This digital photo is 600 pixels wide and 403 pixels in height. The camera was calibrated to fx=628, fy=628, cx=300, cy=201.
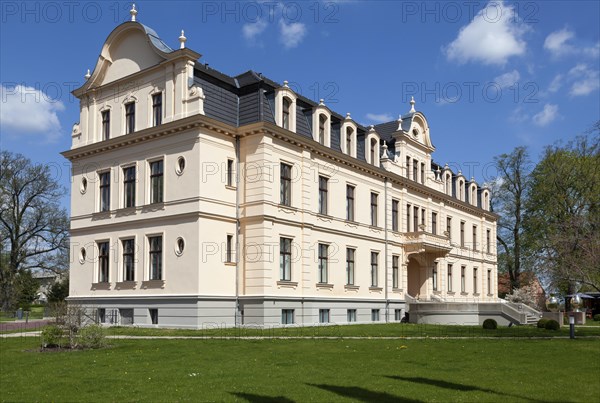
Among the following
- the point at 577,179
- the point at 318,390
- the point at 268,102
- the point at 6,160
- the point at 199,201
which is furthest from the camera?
the point at 6,160

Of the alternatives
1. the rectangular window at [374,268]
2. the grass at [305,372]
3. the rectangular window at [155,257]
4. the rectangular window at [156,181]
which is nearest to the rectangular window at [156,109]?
the rectangular window at [156,181]

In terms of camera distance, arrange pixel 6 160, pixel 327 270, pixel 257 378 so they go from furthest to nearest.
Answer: pixel 6 160
pixel 327 270
pixel 257 378

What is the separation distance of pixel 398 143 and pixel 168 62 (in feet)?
58.8

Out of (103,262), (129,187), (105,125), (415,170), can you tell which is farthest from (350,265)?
(105,125)

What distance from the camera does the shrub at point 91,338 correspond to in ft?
61.0

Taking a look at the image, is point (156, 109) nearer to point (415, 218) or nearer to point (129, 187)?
point (129, 187)

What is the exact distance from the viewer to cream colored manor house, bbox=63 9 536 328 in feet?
92.5

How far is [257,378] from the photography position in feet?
41.4

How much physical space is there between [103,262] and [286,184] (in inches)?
399

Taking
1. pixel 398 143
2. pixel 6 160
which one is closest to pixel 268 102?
pixel 398 143

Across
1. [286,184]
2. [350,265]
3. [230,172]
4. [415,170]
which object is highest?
[415,170]

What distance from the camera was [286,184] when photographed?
30.9m

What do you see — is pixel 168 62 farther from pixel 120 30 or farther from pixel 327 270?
pixel 327 270

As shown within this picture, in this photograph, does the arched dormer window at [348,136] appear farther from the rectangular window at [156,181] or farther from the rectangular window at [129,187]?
the rectangular window at [129,187]
